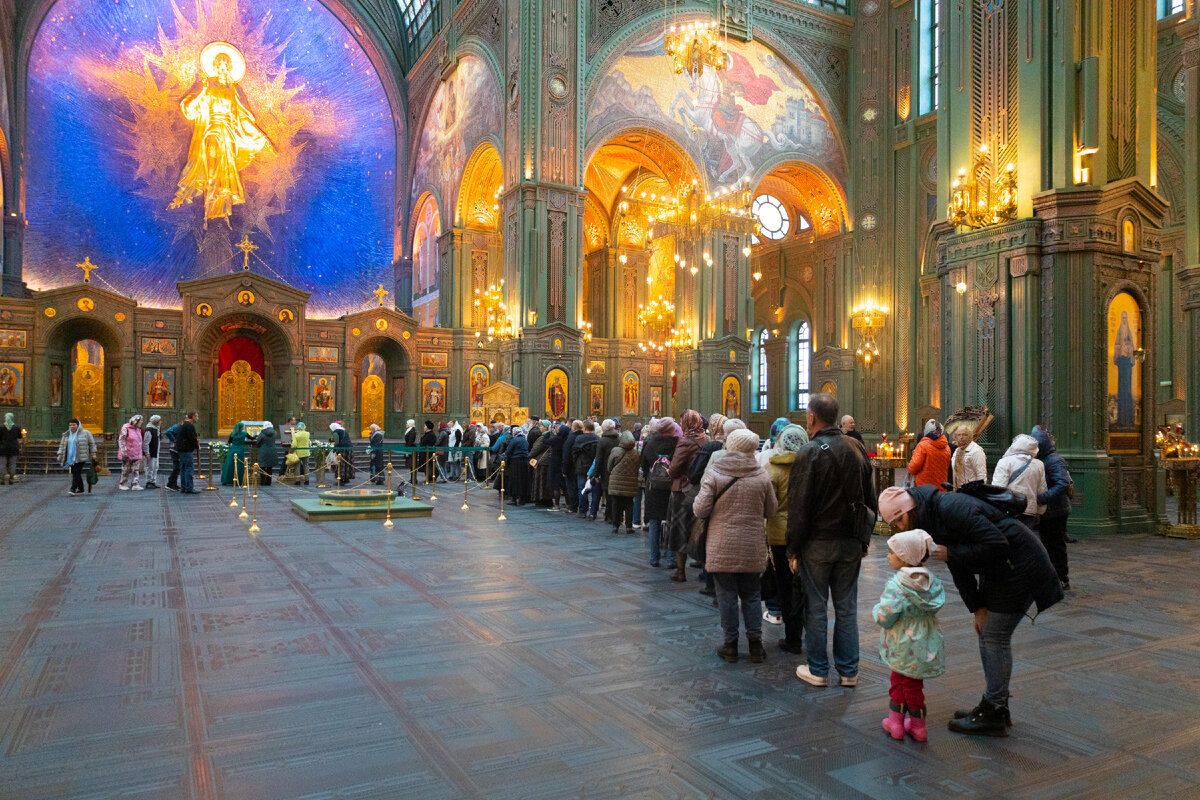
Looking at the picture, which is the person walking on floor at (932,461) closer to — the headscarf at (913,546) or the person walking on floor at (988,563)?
the person walking on floor at (988,563)

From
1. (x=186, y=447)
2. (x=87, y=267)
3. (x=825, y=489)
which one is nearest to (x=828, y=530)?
(x=825, y=489)

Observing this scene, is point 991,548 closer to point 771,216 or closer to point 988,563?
point 988,563

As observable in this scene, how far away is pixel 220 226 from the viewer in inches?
1259

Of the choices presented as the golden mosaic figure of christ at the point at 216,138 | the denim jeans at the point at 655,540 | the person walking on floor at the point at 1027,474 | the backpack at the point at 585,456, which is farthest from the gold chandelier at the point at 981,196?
the golden mosaic figure of christ at the point at 216,138

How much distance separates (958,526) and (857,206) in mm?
27811

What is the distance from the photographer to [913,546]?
13.3ft

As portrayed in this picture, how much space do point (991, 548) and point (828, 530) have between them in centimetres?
114

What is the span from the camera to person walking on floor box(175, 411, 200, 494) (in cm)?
1572

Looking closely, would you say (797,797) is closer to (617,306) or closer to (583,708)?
(583,708)

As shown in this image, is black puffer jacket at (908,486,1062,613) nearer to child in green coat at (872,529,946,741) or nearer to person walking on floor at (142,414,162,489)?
child in green coat at (872,529,946,741)

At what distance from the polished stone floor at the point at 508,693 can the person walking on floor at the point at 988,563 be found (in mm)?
345

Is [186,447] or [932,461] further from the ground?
[932,461]

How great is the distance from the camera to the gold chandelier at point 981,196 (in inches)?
484

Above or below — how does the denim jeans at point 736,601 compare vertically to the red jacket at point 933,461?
below
